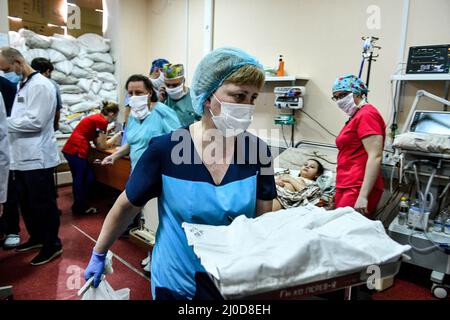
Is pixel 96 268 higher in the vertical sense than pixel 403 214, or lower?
higher

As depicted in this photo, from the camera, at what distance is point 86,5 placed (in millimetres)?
4984

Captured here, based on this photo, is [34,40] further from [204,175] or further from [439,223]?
[439,223]

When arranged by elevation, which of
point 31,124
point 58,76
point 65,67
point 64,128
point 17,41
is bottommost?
point 64,128

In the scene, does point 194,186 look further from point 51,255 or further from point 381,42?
point 381,42

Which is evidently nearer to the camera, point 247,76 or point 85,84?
point 247,76

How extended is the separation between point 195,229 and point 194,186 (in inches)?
6.4

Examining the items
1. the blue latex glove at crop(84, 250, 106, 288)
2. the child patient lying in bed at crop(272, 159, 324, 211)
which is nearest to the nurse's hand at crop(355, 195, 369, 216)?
the child patient lying in bed at crop(272, 159, 324, 211)

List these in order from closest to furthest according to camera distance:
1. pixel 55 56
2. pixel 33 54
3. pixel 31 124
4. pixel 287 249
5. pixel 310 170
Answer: pixel 287 249, pixel 31 124, pixel 310 170, pixel 33 54, pixel 55 56

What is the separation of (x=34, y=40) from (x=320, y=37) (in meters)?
3.68

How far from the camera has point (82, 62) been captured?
4777mm

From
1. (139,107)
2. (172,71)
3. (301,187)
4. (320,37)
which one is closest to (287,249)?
(139,107)

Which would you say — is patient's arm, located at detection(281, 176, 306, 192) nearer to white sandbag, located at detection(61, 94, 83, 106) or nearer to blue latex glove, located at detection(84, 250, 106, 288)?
blue latex glove, located at detection(84, 250, 106, 288)

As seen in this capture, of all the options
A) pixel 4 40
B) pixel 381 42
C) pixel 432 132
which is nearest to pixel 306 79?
pixel 381 42

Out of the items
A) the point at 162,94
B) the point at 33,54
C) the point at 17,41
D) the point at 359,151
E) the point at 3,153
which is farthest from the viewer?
the point at 33,54
